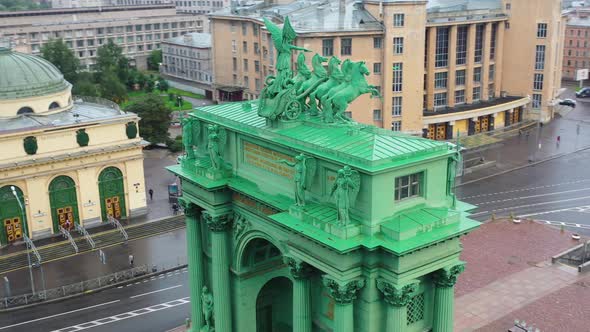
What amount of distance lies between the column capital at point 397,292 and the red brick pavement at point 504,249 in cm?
2840

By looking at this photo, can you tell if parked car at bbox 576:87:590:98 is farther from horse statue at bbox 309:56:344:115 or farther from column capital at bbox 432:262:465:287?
column capital at bbox 432:262:465:287

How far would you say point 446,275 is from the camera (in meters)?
35.5

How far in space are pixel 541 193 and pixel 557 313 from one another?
121 ft

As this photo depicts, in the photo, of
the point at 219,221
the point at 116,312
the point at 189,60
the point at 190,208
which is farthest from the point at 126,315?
the point at 189,60

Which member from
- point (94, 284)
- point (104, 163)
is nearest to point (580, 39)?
point (104, 163)

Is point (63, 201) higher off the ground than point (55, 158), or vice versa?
point (55, 158)

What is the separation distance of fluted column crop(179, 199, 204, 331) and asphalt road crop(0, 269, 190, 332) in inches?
423

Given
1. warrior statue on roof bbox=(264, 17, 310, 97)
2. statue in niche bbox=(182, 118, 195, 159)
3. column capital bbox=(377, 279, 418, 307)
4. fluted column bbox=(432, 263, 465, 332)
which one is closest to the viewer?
column capital bbox=(377, 279, 418, 307)

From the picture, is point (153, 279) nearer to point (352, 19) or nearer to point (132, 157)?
point (132, 157)

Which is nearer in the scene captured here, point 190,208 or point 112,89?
point 190,208

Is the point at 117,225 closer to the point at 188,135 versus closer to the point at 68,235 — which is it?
the point at 68,235

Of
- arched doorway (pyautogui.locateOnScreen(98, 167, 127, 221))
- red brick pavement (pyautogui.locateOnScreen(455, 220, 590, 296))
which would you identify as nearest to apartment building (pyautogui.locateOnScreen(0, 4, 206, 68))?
arched doorway (pyautogui.locateOnScreen(98, 167, 127, 221))

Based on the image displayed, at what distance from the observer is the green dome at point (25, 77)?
82.8 meters

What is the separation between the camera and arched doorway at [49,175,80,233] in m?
80.5
